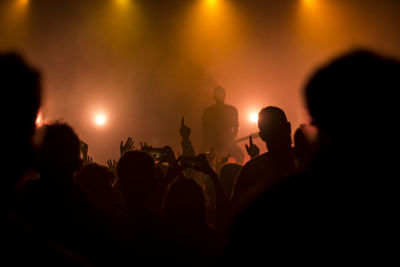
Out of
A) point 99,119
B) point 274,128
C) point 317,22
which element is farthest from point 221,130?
point 317,22

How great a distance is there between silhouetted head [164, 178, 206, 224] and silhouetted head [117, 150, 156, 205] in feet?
0.40

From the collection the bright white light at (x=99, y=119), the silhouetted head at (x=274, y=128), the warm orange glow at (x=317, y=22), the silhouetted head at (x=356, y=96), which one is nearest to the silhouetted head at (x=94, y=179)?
the silhouetted head at (x=274, y=128)

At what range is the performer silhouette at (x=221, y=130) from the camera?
6480 mm

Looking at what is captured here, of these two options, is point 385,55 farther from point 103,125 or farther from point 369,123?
point 103,125

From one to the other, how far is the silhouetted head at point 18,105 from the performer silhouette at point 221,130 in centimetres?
566

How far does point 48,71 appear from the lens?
925 centimetres

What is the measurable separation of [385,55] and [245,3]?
929 centimetres

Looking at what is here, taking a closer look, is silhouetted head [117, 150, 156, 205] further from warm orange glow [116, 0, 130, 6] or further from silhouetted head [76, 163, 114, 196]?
warm orange glow [116, 0, 130, 6]

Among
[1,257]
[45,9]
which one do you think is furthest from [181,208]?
[45,9]

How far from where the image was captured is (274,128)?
214 cm

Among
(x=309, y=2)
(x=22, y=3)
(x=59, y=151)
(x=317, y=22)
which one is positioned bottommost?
(x=59, y=151)

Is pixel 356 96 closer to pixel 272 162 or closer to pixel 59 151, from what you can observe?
pixel 59 151

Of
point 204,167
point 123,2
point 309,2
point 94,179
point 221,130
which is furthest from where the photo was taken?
point 123,2

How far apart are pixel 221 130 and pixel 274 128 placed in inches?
173
